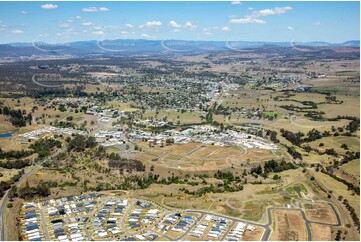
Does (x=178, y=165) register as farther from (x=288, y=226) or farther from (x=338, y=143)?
(x=338, y=143)

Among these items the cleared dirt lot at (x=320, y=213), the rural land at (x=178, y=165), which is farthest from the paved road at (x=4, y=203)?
the cleared dirt lot at (x=320, y=213)

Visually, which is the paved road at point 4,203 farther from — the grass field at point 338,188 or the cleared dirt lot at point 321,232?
the grass field at point 338,188

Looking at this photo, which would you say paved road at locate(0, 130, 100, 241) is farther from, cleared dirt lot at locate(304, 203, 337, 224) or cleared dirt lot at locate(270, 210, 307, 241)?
cleared dirt lot at locate(304, 203, 337, 224)

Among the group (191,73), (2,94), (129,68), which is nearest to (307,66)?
(191,73)

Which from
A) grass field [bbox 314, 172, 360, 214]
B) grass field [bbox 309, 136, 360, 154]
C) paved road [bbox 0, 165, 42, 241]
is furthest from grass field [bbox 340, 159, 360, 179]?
paved road [bbox 0, 165, 42, 241]

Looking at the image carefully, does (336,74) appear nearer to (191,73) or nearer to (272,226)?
(191,73)
